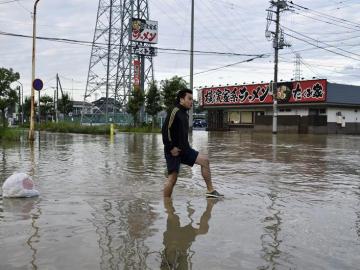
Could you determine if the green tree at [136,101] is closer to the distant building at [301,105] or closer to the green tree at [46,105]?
the distant building at [301,105]

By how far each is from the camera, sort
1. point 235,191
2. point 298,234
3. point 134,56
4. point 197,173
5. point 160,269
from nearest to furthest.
Answer: point 160,269, point 298,234, point 235,191, point 197,173, point 134,56

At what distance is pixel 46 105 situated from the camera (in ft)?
250

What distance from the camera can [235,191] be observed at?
325 inches

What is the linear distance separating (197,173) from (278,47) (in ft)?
104

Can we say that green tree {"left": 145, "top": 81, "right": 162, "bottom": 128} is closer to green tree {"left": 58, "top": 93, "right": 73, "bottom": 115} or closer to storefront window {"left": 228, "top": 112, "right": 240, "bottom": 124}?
storefront window {"left": 228, "top": 112, "right": 240, "bottom": 124}

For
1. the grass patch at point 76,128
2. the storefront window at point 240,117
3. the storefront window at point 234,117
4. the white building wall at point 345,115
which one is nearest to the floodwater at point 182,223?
the grass patch at point 76,128

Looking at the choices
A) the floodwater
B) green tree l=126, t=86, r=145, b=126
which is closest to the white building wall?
green tree l=126, t=86, r=145, b=126

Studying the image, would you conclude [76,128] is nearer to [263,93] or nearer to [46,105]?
[263,93]

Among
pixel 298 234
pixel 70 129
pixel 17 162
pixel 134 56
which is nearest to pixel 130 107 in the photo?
pixel 70 129

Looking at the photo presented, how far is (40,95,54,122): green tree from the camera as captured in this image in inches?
2902

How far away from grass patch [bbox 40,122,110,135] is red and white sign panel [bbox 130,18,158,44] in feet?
54.1

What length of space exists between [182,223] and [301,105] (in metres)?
38.4

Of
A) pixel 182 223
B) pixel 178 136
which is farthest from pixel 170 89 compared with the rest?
pixel 182 223

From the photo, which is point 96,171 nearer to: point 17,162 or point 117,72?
point 17,162
